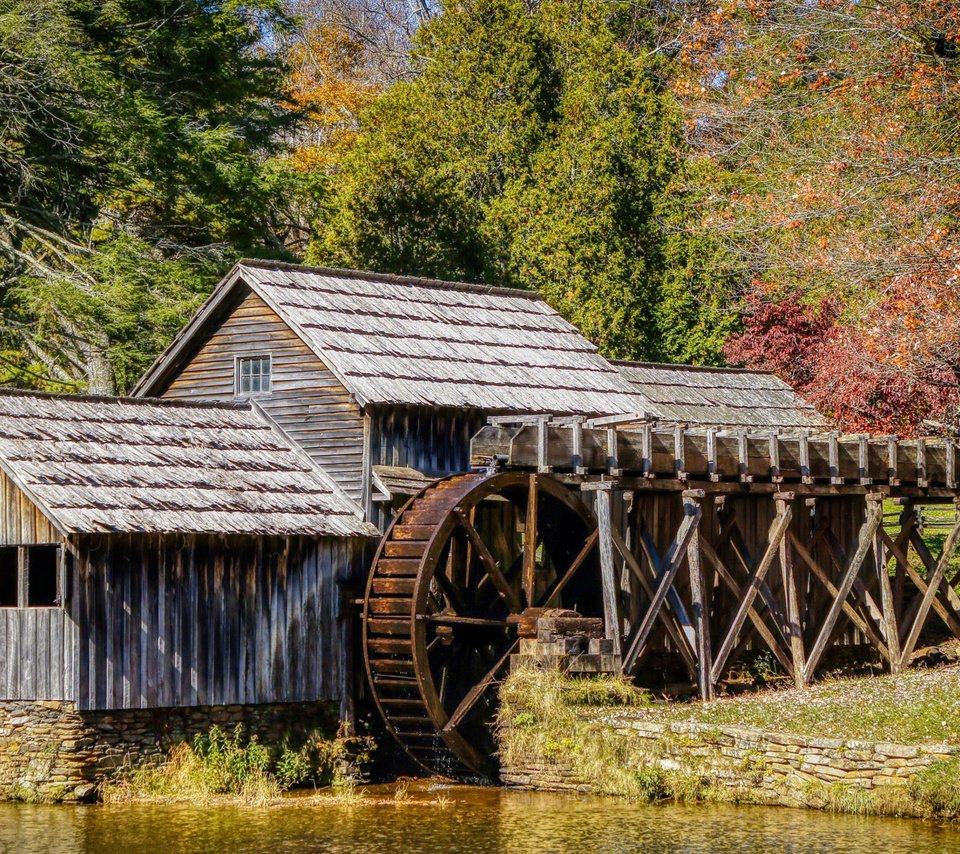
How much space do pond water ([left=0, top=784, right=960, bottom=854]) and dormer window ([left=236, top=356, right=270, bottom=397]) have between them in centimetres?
685

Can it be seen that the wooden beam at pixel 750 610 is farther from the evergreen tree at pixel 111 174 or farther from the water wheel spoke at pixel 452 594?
the evergreen tree at pixel 111 174

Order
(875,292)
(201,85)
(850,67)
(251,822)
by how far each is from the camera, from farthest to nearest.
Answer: (201,85), (875,292), (850,67), (251,822)

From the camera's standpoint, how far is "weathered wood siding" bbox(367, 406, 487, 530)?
21.9m

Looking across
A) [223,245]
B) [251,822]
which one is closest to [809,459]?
[251,822]

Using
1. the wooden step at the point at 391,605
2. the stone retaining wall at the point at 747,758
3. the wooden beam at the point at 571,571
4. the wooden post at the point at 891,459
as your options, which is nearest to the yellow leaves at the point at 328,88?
the wooden post at the point at 891,459

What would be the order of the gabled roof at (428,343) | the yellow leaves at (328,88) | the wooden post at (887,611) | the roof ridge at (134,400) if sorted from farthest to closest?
the yellow leaves at (328,88), the wooden post at (887,611), the gabled roof at (428,343), the roof ridge at (134,400)

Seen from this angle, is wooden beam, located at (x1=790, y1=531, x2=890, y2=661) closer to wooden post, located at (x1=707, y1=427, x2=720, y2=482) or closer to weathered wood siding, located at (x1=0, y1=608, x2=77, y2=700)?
wooden post, located at (x1=707, y1=427, x2=720, y2=482)

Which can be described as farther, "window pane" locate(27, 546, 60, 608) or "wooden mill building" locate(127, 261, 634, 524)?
"window pane" locate(27, 546, 60, 608)

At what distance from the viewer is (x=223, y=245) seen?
32.8m

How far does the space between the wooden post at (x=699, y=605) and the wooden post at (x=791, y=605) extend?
1.65 metres

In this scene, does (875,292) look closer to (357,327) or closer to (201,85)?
(357,327)

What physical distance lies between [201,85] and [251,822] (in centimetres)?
2198

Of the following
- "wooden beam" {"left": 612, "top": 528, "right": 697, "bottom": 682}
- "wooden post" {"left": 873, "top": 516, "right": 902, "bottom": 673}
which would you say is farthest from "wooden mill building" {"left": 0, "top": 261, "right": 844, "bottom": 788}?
"wooden post" {"left": 873, "top": 516, "right": 902, "bottom": 673}

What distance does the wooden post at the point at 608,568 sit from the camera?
20.6 m
